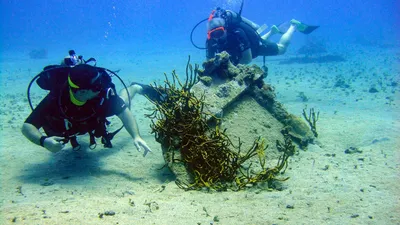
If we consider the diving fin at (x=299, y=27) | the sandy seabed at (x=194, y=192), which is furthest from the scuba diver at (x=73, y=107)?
the diving fin at (x=299, y=27)

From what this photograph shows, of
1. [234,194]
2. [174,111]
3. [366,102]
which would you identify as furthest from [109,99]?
[366,102]

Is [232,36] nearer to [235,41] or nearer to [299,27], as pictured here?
[235,41]

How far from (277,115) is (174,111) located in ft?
9.11

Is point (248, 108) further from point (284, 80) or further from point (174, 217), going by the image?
point (284, 80)

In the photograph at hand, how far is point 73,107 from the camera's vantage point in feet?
14.7

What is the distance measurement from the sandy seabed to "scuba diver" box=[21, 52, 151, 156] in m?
0.71

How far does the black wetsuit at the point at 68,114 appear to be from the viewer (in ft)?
14.6

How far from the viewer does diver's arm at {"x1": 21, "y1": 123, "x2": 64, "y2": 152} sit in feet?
13.4

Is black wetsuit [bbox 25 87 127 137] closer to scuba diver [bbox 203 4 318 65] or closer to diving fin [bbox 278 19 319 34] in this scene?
scuba diver [bbox 203 4 318 65]

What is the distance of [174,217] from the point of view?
2910 millimetres

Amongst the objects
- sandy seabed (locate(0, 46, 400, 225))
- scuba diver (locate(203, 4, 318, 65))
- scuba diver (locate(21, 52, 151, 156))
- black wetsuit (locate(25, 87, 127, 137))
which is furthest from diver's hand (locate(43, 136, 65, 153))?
scuba diver (locate(203, 4, 318, 65))

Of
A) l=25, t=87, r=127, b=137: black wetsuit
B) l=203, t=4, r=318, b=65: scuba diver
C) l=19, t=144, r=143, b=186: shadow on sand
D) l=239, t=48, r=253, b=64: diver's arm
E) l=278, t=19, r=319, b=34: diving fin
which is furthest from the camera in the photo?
l=278, t=19, r=319, b=34: diving fin

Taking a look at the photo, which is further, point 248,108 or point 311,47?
point 311,47

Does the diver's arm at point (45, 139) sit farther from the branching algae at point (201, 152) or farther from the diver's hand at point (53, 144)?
the branching algae at point (201, 152)
